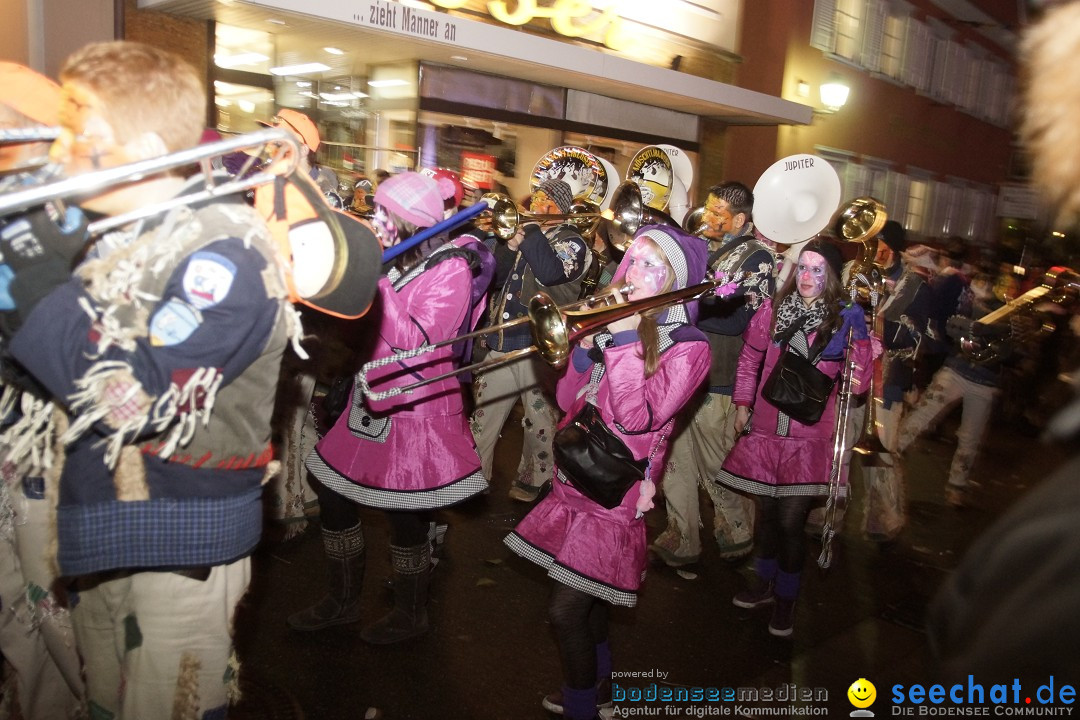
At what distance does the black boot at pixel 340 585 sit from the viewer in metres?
3.68

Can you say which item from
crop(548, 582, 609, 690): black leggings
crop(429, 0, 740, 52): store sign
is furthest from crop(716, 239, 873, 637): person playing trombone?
crop(429, 0, 740, 52): store sign

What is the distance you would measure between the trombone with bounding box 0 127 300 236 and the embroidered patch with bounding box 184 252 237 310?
0.15m

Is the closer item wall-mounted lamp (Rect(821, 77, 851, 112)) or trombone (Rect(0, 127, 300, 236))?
trombone (Rect(0, 127, 300, 236))

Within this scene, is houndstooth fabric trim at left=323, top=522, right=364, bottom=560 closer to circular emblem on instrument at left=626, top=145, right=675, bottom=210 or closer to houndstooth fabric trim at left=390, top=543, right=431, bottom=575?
houndstooth fabric trim at left=390, top=543, right=431, bottom=575

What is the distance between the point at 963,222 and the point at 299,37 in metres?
17.2

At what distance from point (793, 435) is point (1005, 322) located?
330cm

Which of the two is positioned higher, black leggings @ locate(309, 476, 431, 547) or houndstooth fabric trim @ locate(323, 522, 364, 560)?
black leggings @ locate(309, 476, 431, 547)

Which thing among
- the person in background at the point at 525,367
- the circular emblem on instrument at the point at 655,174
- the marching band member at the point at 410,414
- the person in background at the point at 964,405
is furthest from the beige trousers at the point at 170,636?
the circular emblem on instrument at the point at 655,174

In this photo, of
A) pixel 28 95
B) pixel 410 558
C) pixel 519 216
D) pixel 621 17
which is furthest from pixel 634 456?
pixel 621 17

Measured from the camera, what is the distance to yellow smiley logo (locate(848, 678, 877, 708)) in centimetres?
358

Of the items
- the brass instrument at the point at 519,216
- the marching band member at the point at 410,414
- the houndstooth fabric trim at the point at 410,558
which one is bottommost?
the houndstooth fabric trim at the point at 410,558

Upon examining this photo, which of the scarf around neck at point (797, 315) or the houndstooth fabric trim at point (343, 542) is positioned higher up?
the scarf around neck at point (797, 315)

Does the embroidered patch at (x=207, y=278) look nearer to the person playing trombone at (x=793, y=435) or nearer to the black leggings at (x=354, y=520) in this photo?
the black leggings at (x=354, y=520)

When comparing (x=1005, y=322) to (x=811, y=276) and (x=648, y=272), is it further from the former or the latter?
(x=648, y=272)
